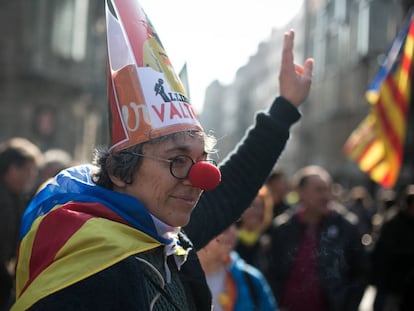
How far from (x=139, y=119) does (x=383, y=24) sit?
24.6 meters

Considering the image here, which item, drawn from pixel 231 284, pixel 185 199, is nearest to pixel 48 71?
pixel 231 284

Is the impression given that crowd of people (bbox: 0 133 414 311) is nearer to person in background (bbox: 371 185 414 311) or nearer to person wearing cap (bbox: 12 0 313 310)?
person in background (bbox: 371 185 414 311)

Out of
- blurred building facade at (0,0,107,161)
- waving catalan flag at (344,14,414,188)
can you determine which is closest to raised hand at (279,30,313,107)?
waving catalan flag at (344,14,414,188)

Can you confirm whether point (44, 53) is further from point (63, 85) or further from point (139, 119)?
point (139, 119)

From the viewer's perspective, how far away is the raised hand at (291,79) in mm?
2781

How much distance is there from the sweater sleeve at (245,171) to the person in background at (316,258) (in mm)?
535

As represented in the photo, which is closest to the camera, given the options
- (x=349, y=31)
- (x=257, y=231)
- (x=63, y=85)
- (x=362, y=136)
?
(x=257, y=231)

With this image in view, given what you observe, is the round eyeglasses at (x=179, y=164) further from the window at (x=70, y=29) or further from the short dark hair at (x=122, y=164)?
the window at (x=70, y=29)

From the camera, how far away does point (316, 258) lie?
10.9ft

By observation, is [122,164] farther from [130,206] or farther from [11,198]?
[11,198]

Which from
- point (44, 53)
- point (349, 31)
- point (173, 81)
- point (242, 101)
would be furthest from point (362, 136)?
point (242, 101)

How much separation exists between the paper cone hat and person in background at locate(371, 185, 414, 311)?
443 cm

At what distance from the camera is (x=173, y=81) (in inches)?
83.4

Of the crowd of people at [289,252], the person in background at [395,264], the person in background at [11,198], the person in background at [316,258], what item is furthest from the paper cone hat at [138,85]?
the person in background at [395,264]
